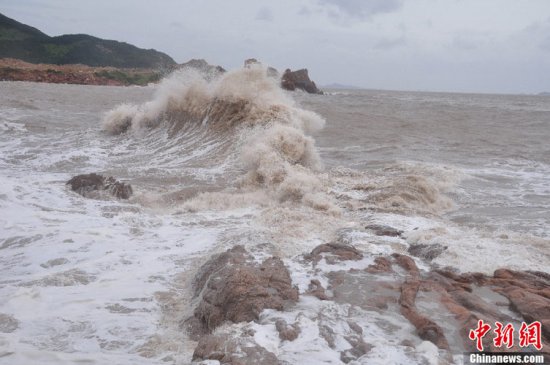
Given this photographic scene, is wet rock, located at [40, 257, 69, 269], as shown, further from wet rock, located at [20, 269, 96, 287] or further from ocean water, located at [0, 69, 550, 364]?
wet rock, located at [20, 269, 96, 287]

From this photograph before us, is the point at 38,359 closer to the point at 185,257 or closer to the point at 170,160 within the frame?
the point at 185,257

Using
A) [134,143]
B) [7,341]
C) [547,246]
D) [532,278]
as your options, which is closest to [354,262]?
[532,278]

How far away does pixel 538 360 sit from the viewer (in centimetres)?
258

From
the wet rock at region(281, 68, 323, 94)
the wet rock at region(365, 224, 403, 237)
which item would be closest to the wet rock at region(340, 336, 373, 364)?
the wet rock at region(365, 224, 403, 237)

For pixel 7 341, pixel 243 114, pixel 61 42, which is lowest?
pixel 7 341

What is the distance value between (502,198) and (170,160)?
21.0 feet

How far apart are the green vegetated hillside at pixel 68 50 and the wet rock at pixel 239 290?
72.0 meters

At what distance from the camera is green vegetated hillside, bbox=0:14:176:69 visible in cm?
7881

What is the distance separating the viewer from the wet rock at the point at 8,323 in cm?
307

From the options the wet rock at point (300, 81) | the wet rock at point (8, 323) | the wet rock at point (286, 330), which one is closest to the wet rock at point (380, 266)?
the wet rock at point (286, 330)

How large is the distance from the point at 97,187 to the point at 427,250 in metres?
4.56

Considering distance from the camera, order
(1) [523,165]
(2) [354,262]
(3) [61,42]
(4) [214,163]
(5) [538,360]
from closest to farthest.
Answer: (5) [538,360]
(2) [354,262]
(4) [214,163]
(1) [523,165]
(3) [61,42]

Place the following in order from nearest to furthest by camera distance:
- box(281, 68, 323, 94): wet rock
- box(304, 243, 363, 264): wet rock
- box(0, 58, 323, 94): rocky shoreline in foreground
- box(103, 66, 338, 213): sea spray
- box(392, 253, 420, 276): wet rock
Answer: box(392, 253, 420, 276): wet rock < box(304, 243, 363, 264): wet rock < box(103, 66, 338, 213): sea spray < box(0, 58, 323, 94): rocky shoreline in foreground < box(281, 68, 323, 94): wet rock

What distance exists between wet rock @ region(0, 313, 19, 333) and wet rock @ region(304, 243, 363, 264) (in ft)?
7.48
